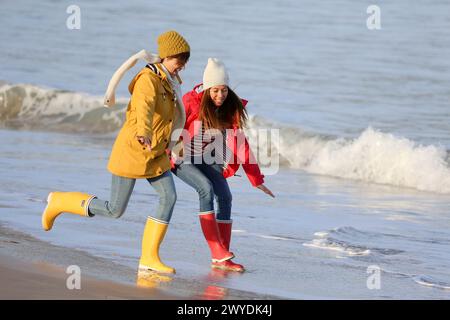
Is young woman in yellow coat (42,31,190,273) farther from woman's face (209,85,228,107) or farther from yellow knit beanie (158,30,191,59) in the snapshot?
woman's face (209,85,228,107)

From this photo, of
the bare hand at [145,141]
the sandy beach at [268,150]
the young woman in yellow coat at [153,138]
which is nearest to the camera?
the bare hand at [145,141]

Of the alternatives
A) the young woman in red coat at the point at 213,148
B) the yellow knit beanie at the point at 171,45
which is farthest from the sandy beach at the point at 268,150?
the yellow knit beanie at the point at 171,45

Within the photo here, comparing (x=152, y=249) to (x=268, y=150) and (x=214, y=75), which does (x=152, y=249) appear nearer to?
(x=214, y=75)

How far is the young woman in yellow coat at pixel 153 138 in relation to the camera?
695cm

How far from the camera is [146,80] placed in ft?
22.9

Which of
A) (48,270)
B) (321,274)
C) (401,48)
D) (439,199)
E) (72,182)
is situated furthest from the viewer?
(401,48)

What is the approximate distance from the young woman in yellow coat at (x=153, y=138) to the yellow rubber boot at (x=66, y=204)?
191 millimetres

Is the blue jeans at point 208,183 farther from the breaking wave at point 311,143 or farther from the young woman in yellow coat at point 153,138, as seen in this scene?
the breaking wave at point 311,143

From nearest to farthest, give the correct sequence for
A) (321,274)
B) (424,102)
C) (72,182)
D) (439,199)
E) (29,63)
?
(321,274), (72,182), (439,199), (424,102), (29,63)

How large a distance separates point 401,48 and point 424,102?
19.6 feet

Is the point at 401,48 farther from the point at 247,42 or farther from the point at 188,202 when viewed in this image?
the point at 188,202

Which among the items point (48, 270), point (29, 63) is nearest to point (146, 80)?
point (48, 270)

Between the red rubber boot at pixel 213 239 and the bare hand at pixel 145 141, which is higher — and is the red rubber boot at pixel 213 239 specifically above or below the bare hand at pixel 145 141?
below

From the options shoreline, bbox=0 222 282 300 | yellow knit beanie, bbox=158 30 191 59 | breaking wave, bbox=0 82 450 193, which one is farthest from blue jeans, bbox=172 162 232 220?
breaking wave, bbox=0 82 450 193
